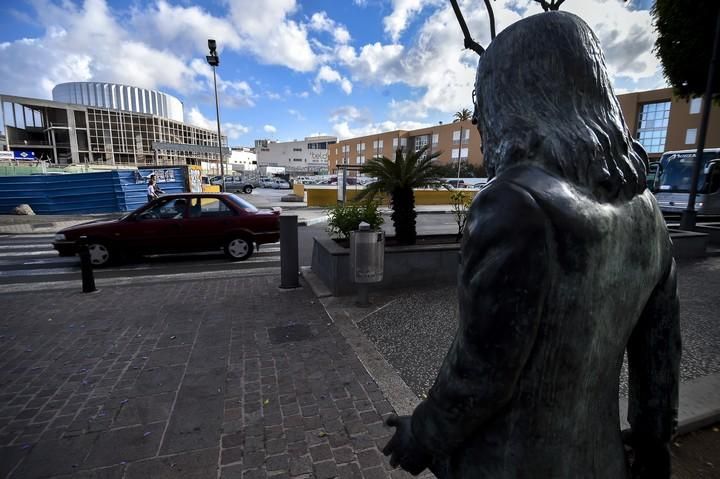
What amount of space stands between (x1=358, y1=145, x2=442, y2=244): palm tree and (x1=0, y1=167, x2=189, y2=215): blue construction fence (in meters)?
16.4

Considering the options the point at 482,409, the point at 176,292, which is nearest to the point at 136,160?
the point at 176,292

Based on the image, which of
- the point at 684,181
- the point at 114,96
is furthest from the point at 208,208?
the point at 114,96

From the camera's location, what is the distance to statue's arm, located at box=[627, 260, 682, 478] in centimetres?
110

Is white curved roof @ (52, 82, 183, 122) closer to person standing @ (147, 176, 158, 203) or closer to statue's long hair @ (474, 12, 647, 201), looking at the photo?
person standing @ (147, 176, 158, 203)

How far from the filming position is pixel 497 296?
783 mm

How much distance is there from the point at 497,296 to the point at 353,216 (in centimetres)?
652

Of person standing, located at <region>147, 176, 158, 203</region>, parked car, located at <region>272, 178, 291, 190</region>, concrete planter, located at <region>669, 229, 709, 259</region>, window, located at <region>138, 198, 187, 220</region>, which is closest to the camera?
concrete planter, located at <region>669, 229, 709, 259</region>

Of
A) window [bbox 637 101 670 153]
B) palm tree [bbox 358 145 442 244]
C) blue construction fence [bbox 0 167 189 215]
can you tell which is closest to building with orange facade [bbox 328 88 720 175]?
window [bbox 637 101 670 153]

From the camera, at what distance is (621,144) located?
960 millimetres

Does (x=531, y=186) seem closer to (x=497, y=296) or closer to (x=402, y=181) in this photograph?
(x=497, y=296)

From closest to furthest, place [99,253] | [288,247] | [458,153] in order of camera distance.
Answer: [288,247] < [99,253] < [458,153]

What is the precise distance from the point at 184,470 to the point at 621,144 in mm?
3054

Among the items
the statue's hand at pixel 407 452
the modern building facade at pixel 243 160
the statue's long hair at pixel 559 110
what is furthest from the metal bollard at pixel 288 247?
the modern building facade at pixel 243 160

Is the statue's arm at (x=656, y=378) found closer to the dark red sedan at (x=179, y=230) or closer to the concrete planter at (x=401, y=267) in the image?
the concrete planter at (x=401, y=267)
